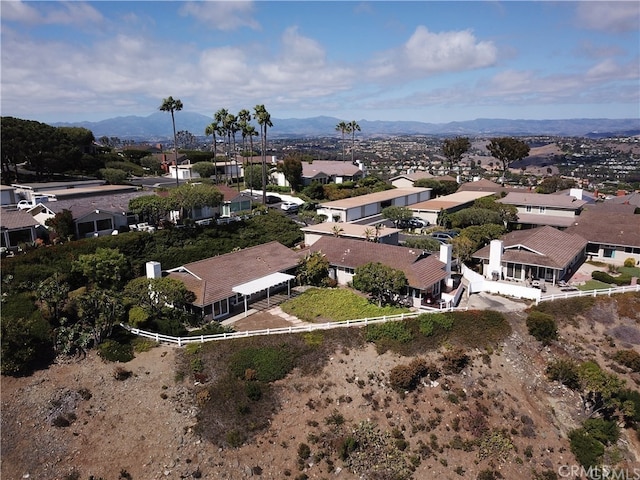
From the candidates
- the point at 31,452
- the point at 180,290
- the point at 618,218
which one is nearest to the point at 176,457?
the point at 31,452

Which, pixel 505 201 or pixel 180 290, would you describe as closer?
pixel 180 290

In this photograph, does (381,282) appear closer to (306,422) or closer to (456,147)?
(306,422)

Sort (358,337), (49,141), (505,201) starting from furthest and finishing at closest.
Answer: (505,201) < (49,141) < (358,337)

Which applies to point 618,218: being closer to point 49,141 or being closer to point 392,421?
point 392,421

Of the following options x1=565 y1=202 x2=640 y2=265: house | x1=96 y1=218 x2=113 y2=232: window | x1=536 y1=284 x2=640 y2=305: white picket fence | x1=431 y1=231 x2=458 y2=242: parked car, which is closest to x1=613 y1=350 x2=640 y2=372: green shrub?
x1=536 y1=284 x2=640 y2=305: white picket fence

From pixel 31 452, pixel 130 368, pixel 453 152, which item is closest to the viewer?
pixel 31 452

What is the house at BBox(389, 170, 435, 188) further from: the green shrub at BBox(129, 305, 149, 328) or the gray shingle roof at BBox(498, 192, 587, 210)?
the green shrub at BBox(129, 305, 149, 328)
